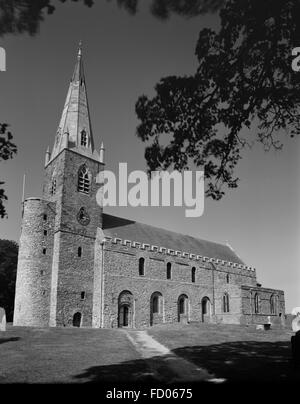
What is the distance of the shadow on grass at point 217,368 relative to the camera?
8.88 m

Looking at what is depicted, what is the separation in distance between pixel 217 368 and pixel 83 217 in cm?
2279

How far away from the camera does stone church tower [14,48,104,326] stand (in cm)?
2805

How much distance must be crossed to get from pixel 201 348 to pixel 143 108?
9303 millimetres

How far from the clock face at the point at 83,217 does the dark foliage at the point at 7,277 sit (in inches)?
493

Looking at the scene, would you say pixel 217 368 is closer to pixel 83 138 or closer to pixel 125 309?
pixel 125 309

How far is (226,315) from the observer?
37.8 meters

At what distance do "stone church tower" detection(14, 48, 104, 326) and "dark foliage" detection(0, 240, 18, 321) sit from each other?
34.4 ft

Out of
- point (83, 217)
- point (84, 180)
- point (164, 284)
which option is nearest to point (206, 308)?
point (164, 284)

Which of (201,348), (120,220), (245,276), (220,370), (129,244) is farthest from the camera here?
(245,276)

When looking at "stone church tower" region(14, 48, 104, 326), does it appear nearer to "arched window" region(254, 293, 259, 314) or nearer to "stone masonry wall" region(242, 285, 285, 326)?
"stone masonry wall" region(242, 285, 285, 326)

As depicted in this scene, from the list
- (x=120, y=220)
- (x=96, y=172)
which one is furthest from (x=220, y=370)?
(x=120, y=220)

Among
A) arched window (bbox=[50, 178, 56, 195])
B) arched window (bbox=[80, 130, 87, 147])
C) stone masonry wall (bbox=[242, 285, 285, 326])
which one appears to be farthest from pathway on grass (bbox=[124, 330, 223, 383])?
stone masonry wall (bbox=[242, 285, 285, 326])

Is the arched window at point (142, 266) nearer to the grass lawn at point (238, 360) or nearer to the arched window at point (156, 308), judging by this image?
the arched window at point (156, 308)

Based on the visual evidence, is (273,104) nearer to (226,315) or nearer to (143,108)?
(143,108)
